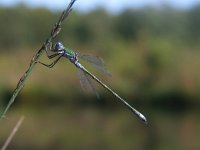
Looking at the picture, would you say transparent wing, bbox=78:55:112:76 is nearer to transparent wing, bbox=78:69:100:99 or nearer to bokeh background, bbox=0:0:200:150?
transparent wing, bbox=78:69:100:99

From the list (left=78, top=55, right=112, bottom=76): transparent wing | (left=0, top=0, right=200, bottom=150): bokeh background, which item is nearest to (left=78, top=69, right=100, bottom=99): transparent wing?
(left=78, top=55, right=112, bottom=76): transparent wing

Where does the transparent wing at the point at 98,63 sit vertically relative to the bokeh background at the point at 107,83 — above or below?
below

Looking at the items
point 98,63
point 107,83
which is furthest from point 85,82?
point 107,83

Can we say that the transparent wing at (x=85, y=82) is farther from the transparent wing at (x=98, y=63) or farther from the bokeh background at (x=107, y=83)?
the bokeh background at (x=107, y=83)

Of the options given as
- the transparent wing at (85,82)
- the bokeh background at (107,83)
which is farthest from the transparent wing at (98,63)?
the bokeh background at (107,83)

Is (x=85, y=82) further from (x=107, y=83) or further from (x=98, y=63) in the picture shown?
(x=107, y=83)

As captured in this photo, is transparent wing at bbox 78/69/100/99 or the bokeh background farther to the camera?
the bokeh background

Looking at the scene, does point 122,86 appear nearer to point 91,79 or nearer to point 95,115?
point 95,115

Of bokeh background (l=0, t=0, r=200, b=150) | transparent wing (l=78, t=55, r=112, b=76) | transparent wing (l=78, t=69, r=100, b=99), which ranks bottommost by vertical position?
transparent wing (l=78, t=69, r=100, b=99)

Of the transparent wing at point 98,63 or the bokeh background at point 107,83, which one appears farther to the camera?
the bokeh background at point 107,83
